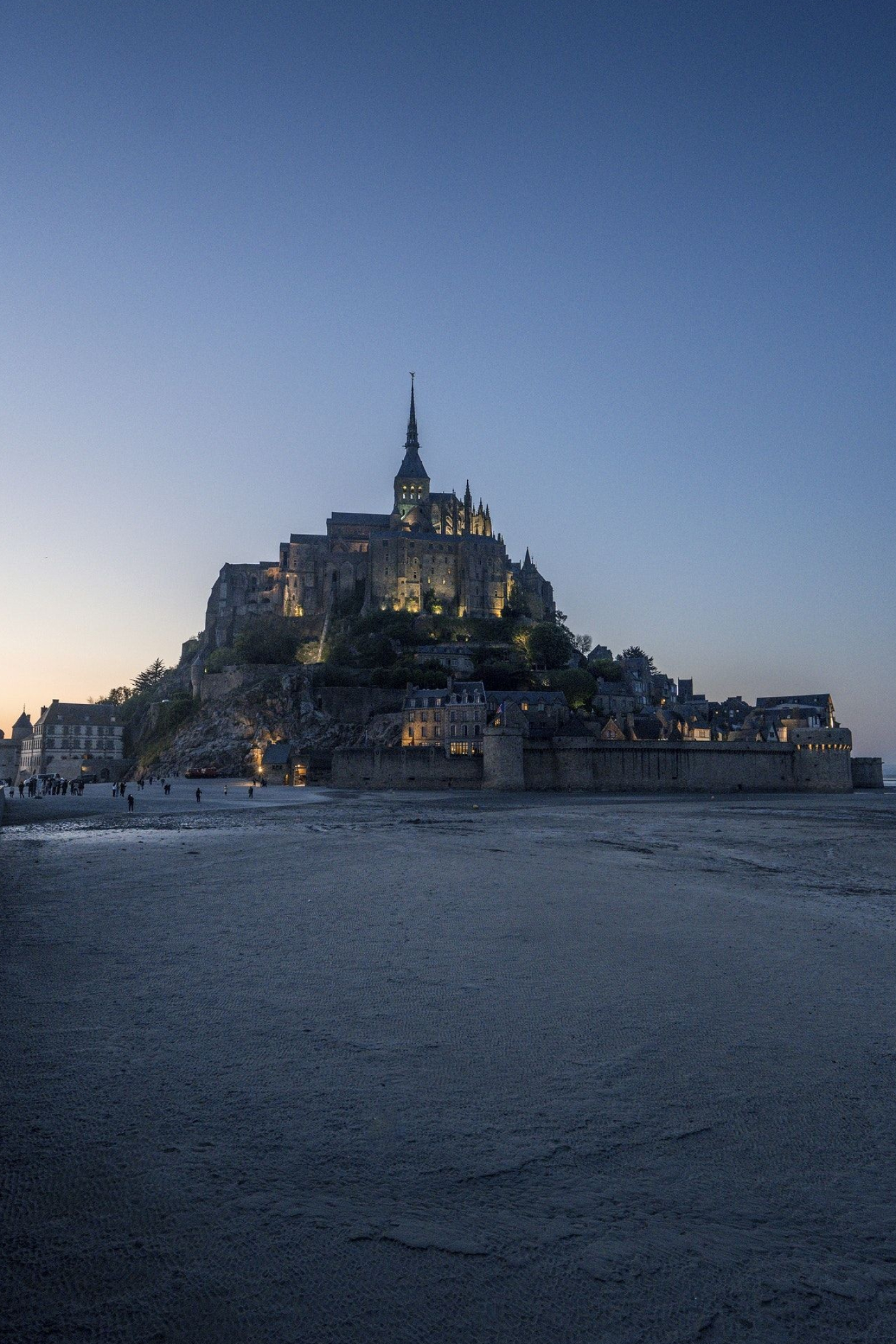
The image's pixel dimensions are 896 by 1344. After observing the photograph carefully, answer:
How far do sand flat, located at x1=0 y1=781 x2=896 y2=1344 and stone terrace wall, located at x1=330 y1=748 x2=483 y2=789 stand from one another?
156ft

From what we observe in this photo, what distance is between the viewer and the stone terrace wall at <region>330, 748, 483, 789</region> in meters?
60.3

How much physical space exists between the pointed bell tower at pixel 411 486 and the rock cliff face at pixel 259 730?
41.6 metres

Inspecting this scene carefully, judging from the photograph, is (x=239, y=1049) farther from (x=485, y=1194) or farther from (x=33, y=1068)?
(x=485, y=1194)

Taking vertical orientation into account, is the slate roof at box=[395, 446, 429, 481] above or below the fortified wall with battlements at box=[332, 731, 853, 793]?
above

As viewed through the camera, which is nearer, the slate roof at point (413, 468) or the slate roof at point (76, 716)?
the slate roof at point (76, 716)

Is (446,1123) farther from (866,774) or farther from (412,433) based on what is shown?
(412,433)

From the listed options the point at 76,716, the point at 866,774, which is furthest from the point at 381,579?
the point at 866,774

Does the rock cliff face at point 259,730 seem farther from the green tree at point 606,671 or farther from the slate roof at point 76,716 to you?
the green tree at point 606,671

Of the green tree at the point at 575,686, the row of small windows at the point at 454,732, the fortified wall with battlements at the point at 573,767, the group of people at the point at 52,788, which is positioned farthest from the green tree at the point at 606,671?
the group of people at the point at 52,788

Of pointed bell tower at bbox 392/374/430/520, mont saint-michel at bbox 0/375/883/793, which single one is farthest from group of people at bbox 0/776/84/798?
pointed bell tower at bbox 392/374/430/520

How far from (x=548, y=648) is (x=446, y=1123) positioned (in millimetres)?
82614

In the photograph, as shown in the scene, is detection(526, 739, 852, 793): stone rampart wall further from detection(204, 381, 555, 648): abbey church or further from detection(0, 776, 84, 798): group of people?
detection(204, 381, 555, 648): abbey church

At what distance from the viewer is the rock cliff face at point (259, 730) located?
74.1 meters

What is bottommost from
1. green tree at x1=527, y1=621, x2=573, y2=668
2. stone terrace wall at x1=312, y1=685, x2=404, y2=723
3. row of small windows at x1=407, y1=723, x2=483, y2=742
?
row of small windows at x1=407, y1=723, x2=483, y2=742
